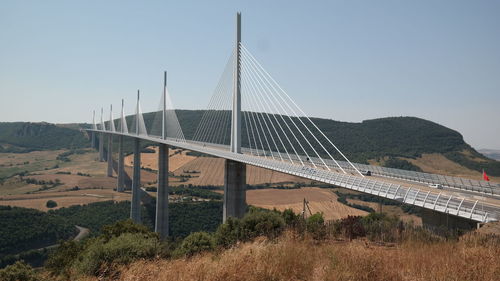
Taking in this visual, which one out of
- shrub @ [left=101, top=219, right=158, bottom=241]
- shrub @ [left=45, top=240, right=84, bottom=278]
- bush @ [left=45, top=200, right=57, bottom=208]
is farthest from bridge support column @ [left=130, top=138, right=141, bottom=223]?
shrub @ [left=45, top=240, right=84, bottom=278]

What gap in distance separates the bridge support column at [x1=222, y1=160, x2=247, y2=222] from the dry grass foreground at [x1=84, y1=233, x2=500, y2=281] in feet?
74.5

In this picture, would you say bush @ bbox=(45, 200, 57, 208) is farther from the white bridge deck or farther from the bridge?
the white bridge deck

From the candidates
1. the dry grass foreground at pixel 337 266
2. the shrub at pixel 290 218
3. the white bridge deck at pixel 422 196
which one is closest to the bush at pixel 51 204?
the shrub at pixel 290 218

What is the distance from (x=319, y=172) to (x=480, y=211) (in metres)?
A: 8.39

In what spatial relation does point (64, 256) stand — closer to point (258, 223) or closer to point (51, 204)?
point (258, 223)

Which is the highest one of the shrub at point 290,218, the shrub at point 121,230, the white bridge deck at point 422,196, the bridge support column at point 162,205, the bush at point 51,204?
the white bridge deck at point 422,196

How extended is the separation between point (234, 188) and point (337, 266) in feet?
79.1

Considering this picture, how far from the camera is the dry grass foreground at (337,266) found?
214 inches

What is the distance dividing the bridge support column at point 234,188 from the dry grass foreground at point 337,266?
22721 mm

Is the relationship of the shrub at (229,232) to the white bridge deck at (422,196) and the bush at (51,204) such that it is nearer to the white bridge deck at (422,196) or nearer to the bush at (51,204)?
the white bridge deck at (422,196)

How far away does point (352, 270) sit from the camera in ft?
19.0

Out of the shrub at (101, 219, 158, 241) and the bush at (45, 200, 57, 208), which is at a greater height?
the shrub at (101, 219, 158, 241)

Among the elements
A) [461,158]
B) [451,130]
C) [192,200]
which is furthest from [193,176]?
[451,130]

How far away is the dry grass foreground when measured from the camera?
17.8 feet
